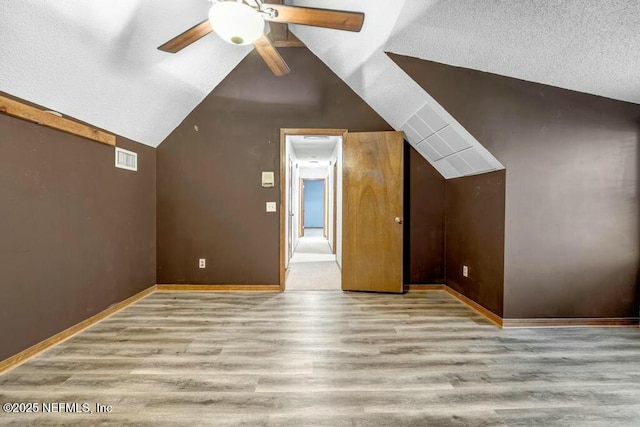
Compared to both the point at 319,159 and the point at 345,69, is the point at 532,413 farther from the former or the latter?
the point at 319,159

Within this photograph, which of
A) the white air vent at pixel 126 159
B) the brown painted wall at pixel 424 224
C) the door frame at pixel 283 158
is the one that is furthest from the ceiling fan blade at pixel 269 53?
the brown painted wall at pixel 424 224

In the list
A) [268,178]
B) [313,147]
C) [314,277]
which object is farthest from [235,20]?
[313,147]

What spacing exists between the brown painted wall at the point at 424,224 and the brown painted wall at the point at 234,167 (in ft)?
2.90

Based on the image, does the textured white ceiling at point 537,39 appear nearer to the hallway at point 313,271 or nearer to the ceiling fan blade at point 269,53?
the ceiling fan blade at point 269,53

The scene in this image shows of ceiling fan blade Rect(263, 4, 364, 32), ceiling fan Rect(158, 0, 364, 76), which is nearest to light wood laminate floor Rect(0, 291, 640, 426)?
ceiling fan Rect(158, 0, 364, 76)

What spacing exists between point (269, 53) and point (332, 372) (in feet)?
7.54

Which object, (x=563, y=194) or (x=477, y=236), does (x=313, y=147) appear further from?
(x=563, y=194)

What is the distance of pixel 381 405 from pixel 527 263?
1.95m

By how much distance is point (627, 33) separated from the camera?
75.8 inches

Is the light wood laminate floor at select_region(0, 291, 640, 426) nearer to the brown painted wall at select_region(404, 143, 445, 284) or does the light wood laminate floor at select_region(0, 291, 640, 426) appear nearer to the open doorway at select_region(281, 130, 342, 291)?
the brown painted wall at select_region(404, 143, 445, 284)

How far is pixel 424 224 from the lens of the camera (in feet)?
12.9

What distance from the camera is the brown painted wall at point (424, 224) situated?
3.93 meters

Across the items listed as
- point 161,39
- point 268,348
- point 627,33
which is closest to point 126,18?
point 161,39

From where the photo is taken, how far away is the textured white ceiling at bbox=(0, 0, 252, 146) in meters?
1.81
